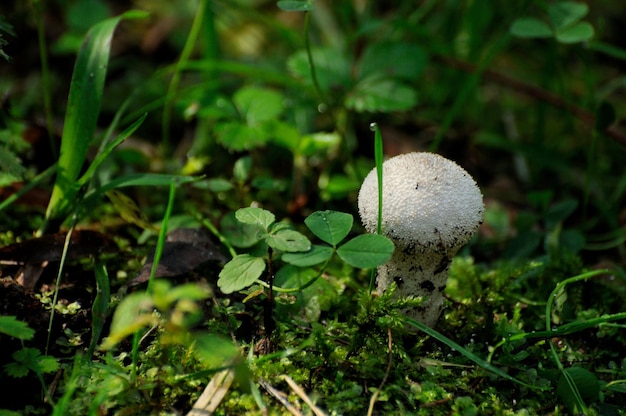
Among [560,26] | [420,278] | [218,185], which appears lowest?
[420,278]

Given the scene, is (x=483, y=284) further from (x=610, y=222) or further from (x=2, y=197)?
(x=2, y=197)

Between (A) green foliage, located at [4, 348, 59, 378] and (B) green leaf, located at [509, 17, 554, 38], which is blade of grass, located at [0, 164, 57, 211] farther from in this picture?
(B) green leaf, located at [509, 17, 554, 38]

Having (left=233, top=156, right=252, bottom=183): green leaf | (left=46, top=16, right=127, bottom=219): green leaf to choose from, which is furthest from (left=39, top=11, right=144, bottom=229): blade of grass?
(left=233, top=156, right=252, bottom=183): green leaf

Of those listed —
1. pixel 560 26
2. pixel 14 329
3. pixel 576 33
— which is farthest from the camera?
pixel 560 26

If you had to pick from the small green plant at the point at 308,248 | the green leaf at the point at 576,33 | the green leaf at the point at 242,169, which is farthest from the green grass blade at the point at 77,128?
the green leaf at the point at 576,33

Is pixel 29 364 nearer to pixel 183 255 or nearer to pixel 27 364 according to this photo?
pixel 27 364

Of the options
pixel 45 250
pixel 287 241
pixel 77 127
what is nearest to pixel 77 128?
pixel 77 127
